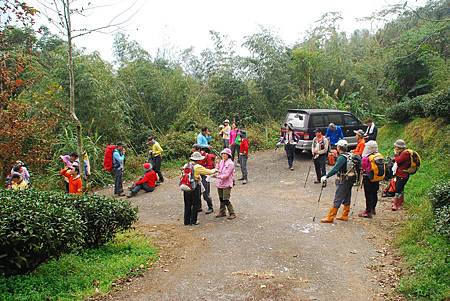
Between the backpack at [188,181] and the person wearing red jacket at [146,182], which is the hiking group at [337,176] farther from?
the person wearing red jacket at [146,182]

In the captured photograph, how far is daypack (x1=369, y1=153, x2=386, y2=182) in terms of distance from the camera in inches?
322

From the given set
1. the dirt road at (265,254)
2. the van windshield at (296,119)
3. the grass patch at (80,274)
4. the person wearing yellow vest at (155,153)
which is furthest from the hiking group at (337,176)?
the van windshield at (296,119)

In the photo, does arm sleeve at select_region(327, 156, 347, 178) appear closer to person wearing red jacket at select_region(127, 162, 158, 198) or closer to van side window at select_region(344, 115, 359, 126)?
person wearing red jacket at select_region(127, 162, 158, 198)

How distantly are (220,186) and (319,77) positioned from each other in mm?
15714

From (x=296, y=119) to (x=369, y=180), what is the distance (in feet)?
21.8

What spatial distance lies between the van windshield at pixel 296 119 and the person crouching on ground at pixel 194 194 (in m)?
6.58

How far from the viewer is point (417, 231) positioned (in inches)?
274

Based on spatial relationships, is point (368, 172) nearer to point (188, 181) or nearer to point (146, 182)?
point (188, 181)

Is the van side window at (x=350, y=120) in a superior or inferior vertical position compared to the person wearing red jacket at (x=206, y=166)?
superior

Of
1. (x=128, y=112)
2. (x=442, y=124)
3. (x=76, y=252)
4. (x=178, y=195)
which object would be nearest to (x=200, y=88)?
(x=128, y=112)

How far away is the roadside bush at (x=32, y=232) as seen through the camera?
494 cm

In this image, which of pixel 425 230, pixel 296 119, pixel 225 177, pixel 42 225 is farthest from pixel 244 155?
pixel 42 225

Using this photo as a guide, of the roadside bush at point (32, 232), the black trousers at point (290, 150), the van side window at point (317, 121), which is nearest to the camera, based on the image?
the roadside bush at point (32, 232)

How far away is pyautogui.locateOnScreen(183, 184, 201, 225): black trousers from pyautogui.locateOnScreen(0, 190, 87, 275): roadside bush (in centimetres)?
287
